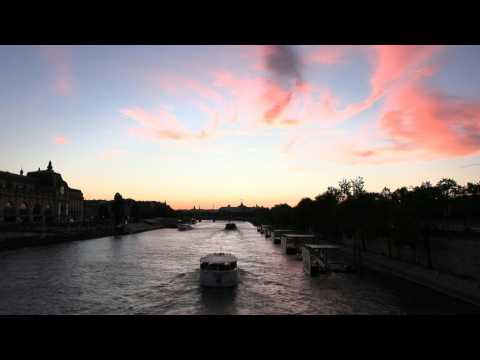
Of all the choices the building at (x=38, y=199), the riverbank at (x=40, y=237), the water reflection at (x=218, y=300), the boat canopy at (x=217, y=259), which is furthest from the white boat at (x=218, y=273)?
the building at (x=38, y=199)

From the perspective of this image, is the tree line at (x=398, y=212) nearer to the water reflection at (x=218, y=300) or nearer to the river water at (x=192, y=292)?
the river water at (x=192, y=292)

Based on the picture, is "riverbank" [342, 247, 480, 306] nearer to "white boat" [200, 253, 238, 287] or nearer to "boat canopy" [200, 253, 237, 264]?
"white boat" [200, 253, 238, 287]

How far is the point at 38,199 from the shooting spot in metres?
139

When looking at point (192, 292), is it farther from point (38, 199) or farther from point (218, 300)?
point (38, 199)

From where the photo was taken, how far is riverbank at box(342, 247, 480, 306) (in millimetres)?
30391

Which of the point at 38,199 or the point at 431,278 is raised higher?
the point at 38,199

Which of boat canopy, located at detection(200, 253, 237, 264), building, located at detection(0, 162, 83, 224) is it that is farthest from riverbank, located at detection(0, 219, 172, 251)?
boat canopy, located at detection(200, 253, 237, 264)

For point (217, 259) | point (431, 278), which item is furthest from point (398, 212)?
point (217, 259)

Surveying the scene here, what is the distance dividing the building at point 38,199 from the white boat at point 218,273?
345 feet

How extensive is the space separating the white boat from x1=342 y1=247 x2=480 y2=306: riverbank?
21.3m

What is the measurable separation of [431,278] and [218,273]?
23.5 m

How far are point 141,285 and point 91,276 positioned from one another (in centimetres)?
1061
